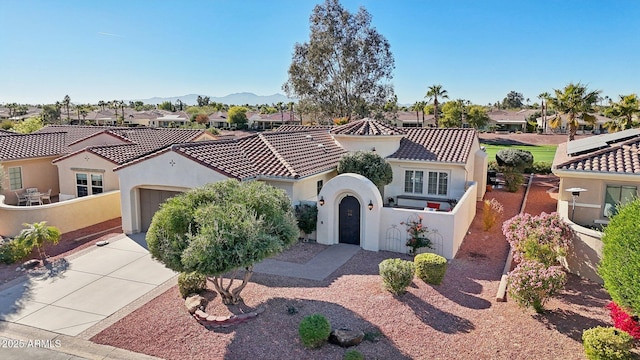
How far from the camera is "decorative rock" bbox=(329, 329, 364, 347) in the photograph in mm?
10859

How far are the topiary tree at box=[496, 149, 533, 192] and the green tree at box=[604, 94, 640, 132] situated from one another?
1085 centimetres

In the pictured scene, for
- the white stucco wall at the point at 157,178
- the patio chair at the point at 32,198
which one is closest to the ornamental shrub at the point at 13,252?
the white stucco wall at the point at 157,178

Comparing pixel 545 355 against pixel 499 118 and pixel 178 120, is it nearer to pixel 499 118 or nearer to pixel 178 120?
pixel 499 118

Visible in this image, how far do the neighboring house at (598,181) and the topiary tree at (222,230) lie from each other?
1123cm

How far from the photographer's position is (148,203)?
2134cm

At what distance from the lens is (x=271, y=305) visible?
1298 cm

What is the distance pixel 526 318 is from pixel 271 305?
683 centimetres

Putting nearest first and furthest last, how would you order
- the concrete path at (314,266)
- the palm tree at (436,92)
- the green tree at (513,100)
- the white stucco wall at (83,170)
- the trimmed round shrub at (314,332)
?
1. the trimmed round shrub at (314,332)
2. the concrete path at (314,266)
3. the white stucco wall at (83,170)
4. the palm tree at (436,92)
5. the green tree at (513,100)

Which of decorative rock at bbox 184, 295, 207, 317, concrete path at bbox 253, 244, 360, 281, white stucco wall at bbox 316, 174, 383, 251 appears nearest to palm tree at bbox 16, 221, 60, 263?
decorative rock at bbox 184, 295, 207, 317

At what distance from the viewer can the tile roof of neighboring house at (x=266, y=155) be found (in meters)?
19.9

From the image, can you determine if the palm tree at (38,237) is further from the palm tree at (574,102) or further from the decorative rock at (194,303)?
the palm tree at (574,102)

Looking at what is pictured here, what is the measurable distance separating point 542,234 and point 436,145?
1226 cm

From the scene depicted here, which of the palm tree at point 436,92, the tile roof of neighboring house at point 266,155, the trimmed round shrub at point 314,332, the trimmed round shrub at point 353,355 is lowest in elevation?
the trimmed round shrub at point 353,355

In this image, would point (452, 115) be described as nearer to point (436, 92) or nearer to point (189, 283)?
point (436, 92)
